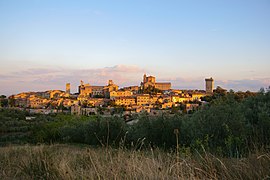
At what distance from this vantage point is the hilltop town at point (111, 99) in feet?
220

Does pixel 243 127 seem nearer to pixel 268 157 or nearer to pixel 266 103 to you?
pixel 266 103

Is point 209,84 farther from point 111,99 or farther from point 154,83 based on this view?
point 111,99

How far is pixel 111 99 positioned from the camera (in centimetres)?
8550

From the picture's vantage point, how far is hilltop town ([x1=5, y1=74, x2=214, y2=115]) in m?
67.1

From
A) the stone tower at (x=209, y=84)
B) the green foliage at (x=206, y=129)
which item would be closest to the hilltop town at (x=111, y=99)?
the stone tower at (x=209, y=84)

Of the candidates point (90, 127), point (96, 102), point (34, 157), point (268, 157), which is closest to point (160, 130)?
point (90, 127)

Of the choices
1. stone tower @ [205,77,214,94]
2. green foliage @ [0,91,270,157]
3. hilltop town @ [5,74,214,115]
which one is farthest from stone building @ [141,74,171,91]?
green foliage @ [0,91,270,157]

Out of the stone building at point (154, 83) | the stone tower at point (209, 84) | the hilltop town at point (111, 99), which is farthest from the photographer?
the stone building at point (154, 83)

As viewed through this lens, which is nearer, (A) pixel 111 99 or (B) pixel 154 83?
(A) pixel 111 99

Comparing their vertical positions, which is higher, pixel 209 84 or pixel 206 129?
pixel 209 84

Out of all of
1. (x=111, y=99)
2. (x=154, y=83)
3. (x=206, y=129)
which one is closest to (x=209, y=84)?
(x=154, y=83)

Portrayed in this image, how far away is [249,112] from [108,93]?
89.1 m

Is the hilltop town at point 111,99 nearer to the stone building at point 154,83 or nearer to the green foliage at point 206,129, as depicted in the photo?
the stone building at point 154,83

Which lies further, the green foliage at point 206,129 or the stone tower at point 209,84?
the stone tower at point 209,84
